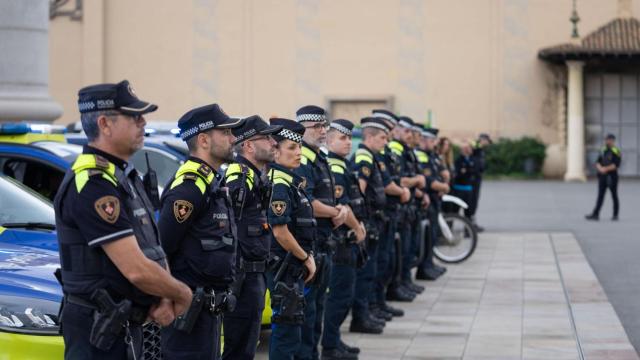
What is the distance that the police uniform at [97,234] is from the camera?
4.88 meters

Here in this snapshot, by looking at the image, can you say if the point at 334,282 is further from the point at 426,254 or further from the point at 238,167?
the point at 426,254

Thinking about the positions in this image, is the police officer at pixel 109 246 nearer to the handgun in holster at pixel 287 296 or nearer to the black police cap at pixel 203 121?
the black police cap at pixel 203 121

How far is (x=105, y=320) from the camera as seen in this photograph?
16.1 ft

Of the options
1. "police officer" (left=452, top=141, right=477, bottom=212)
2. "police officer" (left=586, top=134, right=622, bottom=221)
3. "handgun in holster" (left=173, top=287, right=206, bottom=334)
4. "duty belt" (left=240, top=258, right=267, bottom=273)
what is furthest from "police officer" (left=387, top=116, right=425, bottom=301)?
"police officer" (left=586, top=134, right=622, bottom=221)

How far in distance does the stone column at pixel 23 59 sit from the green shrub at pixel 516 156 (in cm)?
2934

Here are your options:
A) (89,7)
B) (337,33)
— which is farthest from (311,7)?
(89,7)

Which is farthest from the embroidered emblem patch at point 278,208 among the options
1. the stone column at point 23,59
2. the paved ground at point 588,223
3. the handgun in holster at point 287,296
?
the stone column at point 23,59

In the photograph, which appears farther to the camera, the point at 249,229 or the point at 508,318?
the point at 508,318

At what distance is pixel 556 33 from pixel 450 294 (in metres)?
29.9

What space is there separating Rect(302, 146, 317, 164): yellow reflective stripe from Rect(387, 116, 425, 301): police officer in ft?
12.9

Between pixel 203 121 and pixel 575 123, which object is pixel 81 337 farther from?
pixel 575 123

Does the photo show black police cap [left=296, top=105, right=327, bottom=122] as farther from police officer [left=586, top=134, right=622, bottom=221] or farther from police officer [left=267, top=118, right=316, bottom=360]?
police officer [left=586, top=134, right=622, bottom=221]

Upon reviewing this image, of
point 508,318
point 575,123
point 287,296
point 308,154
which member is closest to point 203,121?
point 287,296

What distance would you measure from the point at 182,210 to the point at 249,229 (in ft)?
3.48
